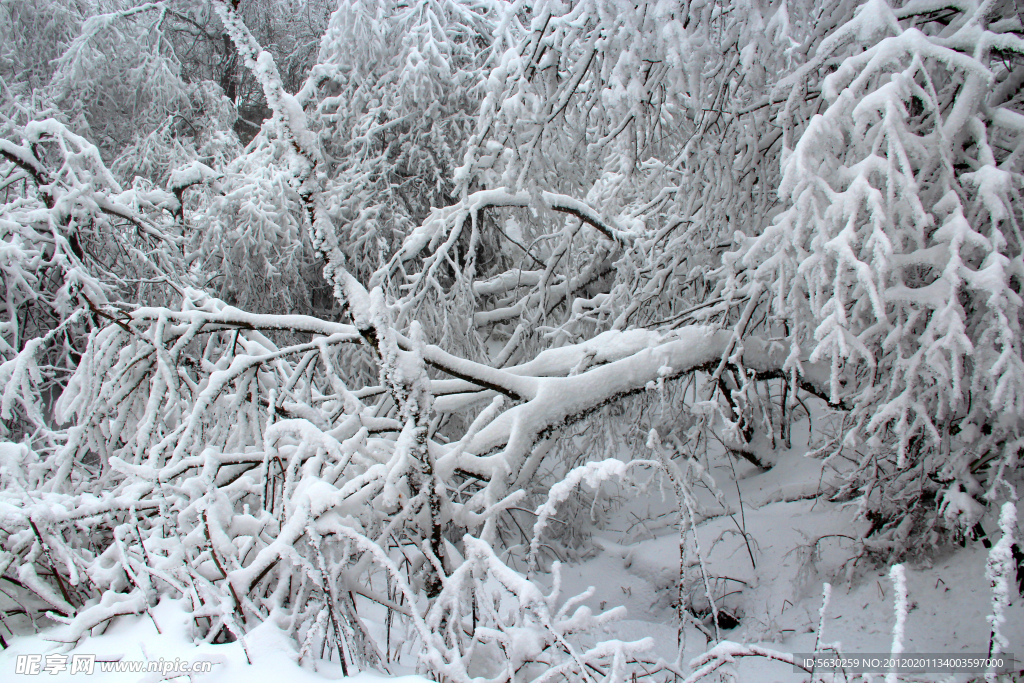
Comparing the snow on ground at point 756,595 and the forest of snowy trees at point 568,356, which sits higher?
the forest of snowy trees at point 568,356

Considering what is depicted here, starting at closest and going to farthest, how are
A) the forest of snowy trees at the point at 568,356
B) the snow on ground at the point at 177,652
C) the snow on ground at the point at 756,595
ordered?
the snow on ground at the point at 177,652, the snow on ground at the point at 756,595, the forest of snowy trees at the point at 568,356

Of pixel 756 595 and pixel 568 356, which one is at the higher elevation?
pixel 568 356

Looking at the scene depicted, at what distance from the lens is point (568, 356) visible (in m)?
2.98

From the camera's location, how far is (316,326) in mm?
2150

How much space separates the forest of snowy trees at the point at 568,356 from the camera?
5.31ft

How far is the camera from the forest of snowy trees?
162cm

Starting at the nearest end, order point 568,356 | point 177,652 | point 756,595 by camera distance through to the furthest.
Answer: point 177,652 < point 568,356 < point 756,595

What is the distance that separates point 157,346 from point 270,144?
475 cm

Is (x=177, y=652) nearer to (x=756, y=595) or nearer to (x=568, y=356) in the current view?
(x=568, y=356)

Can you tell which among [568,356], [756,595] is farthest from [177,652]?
[756,595]

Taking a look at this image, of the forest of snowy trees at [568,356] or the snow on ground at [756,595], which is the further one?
the forest of snowy trees at [568,356]

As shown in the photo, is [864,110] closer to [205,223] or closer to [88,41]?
[205,223]

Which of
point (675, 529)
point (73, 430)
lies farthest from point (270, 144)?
point (675, 529)

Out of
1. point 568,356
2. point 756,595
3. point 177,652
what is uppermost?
point 568,356
